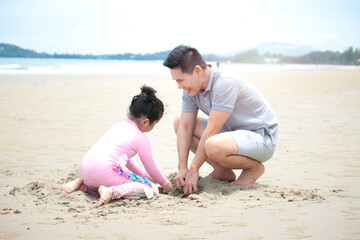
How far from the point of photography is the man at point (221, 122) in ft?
10.7

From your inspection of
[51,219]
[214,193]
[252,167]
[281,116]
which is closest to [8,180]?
[51,219]

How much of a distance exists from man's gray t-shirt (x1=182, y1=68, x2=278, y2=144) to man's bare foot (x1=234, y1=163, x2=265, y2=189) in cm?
30

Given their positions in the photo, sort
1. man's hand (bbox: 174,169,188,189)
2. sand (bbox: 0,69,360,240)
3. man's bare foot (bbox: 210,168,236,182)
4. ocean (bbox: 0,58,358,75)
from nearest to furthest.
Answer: sand (bbox: 0,69,360,240), man's hand (bbox: 174,169,188,189), man's bare foot (bbox: 210,168,236,182), ocean (bbox: 0,58,358,75)

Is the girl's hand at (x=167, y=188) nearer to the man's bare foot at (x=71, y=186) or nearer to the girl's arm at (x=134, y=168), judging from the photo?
the girl's arm at (x=134, y=168)

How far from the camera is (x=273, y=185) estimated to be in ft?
12.0

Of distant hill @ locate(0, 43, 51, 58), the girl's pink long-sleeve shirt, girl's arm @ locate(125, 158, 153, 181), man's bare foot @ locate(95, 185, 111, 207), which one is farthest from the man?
distant hill @ locate(0, 43, 51, 58)

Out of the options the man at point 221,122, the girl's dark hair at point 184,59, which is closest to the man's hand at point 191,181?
the man at point 221,122

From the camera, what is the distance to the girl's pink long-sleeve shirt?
3.10 meters

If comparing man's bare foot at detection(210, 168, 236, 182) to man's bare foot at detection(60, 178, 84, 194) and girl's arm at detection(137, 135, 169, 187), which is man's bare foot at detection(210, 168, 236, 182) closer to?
girl's arm at detection(137, 135, 169, 187)

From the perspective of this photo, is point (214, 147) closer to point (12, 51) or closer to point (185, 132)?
point (185, 132)

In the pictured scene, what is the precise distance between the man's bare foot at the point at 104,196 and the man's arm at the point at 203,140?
2.20 feet

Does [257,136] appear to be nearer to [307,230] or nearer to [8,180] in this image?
[307,230]

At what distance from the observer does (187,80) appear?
10.8 ft

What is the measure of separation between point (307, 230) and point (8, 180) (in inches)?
106
